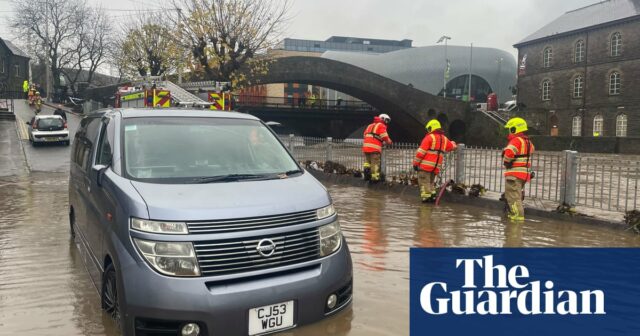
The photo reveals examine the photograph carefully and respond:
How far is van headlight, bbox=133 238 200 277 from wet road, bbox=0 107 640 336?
0.93 meters

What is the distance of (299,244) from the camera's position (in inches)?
145

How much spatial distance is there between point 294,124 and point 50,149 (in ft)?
87.4

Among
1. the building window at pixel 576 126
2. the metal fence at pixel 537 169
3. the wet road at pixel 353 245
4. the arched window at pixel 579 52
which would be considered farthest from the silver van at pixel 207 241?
the arched window at pixel 579 52

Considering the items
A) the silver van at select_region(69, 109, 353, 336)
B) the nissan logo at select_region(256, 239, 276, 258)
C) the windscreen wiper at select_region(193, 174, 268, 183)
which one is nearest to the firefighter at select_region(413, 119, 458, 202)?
the silver van at select_region(69, 109, 353, 336)

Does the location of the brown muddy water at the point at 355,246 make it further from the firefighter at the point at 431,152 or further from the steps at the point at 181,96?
the steps at the point at 181,96

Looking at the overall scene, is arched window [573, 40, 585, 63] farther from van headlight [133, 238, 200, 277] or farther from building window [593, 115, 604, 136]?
van headlight [133, 238, 200, 277]

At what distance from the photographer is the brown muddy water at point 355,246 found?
4312mm

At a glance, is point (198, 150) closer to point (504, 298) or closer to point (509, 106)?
point (504, 298)

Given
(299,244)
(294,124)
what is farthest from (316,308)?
(294,124)

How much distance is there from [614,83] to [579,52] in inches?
186

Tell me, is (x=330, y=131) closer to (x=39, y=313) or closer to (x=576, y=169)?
(x=576, y=169)

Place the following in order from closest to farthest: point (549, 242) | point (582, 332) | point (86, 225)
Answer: point (582, 332), point (86, 225), point (549, 242)

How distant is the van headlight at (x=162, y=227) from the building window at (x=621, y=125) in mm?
48114

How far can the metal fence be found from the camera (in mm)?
9039
